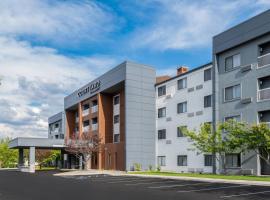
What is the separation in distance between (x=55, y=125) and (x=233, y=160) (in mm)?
64205

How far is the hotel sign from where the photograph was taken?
5878 centimetres

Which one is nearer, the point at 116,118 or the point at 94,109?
the point at 116,118

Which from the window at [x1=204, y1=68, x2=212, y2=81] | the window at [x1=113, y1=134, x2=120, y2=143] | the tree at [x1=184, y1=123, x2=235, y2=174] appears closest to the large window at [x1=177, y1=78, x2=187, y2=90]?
the window at [x1=204, y1=68, x2=212, y2=81]

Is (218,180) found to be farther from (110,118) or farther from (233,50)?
(110,118)

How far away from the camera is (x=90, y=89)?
61.7m

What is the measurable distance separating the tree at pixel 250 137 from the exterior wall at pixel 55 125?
184 feet

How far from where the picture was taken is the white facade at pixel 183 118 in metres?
42.4

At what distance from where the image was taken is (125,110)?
5000 centimetres

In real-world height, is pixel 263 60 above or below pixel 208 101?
above

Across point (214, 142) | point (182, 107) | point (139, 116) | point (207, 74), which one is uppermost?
point (207, 74)

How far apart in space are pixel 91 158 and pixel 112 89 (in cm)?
1218

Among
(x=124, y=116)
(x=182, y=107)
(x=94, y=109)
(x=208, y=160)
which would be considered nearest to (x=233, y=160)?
(x=208, y=160)

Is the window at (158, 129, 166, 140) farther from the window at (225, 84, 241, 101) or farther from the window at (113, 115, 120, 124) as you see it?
the window at (225, 84, 241, 101)

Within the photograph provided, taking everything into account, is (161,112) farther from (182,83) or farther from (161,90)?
(182,83)
